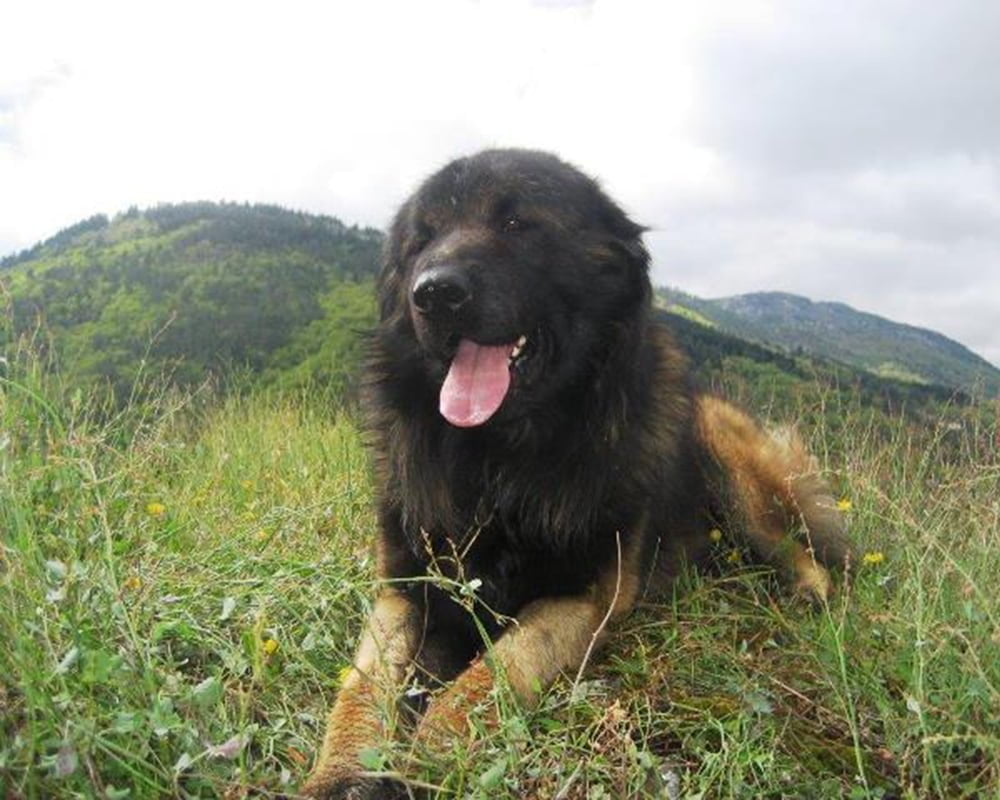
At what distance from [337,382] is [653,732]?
741 centimetres

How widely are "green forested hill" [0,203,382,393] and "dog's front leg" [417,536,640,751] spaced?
1780 inches

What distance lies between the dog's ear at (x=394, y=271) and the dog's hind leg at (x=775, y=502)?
1792 millimetres

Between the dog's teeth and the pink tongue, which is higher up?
the dog's teeth

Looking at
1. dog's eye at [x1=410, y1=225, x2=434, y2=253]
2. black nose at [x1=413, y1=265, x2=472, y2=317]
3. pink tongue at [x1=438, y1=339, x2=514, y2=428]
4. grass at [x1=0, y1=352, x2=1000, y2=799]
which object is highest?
dog's eye at [x1=410, y1=225, x2=434, y2=253]

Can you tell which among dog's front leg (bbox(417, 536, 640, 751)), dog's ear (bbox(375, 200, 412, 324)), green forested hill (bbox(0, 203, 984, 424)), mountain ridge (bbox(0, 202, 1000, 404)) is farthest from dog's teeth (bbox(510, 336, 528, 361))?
mountain ridge (bbox(0, 202, 1000, 404))

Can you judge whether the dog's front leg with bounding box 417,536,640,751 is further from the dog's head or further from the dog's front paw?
the dog's head

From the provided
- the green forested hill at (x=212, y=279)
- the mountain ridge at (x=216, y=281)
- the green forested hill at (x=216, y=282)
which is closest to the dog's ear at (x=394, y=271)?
the green forested hill at (x=216, y=282)

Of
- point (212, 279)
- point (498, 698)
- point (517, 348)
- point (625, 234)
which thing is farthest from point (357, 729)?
point (212, 279)

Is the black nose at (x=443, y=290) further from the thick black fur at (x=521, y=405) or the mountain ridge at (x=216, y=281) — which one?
the mountain ridge at (x=216, y=281)

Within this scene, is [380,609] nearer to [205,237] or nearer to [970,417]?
[970,417]

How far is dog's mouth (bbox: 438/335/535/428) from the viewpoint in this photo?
119 inches

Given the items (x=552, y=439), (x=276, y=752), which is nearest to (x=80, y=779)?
(x=276, y=752)

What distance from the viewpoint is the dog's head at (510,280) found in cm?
298

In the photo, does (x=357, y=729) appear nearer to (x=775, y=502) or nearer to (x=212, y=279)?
(x=775, y=502)
